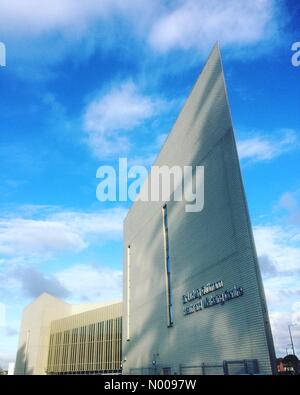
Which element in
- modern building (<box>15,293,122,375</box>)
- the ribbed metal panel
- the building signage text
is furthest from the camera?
modern building (<box>15,293,122,375</box>)

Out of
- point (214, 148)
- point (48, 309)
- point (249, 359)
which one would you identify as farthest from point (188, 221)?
point (48, 309)

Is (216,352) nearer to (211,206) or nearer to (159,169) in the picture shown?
(211,206)

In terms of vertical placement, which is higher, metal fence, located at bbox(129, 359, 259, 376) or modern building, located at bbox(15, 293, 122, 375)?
modern building, located at bbox(15, 293, 122, 375)

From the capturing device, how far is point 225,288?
88.3 feet

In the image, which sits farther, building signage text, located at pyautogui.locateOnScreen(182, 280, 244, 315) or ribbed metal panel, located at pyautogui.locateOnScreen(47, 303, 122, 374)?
ribbed metal panel, located at pyautogui.locateOnScreen(47, 303, 122, 374)

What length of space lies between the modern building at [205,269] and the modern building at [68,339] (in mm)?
12935

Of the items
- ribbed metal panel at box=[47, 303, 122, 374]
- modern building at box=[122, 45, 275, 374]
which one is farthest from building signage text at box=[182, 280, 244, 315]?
ribbed metal panel at box=[47, 303, 122, 374]

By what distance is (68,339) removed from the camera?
72.2 m

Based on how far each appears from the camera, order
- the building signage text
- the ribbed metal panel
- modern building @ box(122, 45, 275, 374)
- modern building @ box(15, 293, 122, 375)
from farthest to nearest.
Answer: modern building @ box(15, 293, 122, 375) < the ribbed metal panel < the building signage text < modern building @ box(122, 45, 275, 374)

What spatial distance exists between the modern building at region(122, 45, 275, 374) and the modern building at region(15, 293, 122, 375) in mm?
12935

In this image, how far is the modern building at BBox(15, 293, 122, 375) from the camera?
61.5m

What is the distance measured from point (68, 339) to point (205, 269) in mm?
52634

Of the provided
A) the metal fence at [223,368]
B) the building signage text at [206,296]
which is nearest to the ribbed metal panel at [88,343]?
the metal fence at [223,368]

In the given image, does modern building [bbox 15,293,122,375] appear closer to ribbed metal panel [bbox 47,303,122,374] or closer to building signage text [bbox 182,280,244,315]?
ribbed metal panel [bbox 47,303,122,374]
